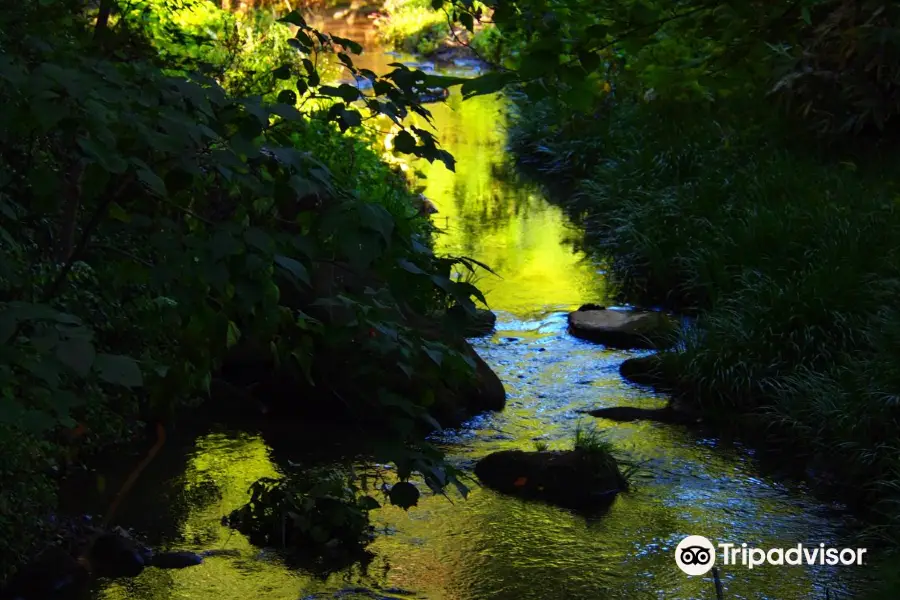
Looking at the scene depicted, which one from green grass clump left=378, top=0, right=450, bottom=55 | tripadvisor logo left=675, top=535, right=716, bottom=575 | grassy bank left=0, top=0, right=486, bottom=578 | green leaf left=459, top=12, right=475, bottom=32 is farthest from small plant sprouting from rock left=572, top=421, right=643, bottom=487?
green grass clump left=378, top=0, right=450, bottom=55

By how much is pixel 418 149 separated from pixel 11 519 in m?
2.71

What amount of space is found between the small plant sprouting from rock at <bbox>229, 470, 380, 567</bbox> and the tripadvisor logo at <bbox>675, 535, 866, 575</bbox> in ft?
5.42

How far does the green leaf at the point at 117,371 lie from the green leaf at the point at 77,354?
2 centimetres

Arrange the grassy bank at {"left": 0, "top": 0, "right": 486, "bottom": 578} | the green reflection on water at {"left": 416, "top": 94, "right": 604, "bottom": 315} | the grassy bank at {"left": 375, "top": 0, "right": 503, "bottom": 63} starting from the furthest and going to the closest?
the grassy bank at {"left": 375, "top": 0, "right": 503, "bottom": 63}
the green reflection on water at {"left": 416, "top": 94, "right": 604, "bottom": 315}
the grassy bank at {"left": 0, "top": 0, "right": 486, "bottom": 578}

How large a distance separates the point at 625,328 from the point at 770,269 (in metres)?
1.27

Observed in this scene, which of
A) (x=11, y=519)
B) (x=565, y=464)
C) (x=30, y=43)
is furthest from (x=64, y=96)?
(x=565, y=464)

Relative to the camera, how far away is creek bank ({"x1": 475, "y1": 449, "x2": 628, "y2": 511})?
6762mm

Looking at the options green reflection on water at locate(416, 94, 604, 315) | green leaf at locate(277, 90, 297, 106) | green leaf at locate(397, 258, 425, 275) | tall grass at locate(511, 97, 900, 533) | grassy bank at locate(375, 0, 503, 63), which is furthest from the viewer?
grassy bank at locate(375, 0, 503, 63)

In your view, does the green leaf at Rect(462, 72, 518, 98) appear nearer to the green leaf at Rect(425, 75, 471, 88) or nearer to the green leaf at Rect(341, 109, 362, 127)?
the green leaf at Rect(425, 75, 471, 88)

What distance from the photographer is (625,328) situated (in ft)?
31.9

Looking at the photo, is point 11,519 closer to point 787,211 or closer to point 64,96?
point 64,96

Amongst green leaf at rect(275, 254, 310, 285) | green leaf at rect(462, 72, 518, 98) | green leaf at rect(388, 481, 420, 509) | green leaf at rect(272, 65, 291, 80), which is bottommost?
green leaf at rect(388, 481, 420, 509)

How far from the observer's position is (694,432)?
792 cm

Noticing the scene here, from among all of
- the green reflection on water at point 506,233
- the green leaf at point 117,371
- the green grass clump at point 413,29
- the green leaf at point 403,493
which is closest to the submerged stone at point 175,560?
the green leaf at point 403,493
